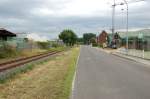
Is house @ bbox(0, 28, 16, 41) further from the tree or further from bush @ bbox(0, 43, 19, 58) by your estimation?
the tree

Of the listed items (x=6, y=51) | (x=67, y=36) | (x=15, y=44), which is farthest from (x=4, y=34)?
(x=67, y=36)

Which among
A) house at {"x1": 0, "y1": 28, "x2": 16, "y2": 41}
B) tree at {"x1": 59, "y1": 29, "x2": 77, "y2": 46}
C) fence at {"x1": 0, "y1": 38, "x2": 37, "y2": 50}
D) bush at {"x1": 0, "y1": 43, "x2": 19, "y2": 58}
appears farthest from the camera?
tree at {"x1": 59, "y1": 29, "x2": 77, "y2": 46}

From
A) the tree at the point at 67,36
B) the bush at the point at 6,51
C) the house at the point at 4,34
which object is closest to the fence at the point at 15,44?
the bush at the point at 6,51

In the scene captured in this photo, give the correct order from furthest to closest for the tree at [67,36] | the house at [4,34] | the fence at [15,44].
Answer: the tree at [67,36] → the house at [4,34] → the fence at [15,44]

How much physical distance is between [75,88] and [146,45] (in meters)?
56.3

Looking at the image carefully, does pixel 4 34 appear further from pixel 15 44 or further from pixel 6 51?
pixel 6 51

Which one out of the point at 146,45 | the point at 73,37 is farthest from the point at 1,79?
the point at 73,37

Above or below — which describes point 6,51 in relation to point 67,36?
below

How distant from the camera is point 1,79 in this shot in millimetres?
17094

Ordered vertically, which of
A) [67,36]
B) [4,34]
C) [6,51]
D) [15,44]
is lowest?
[6,51]

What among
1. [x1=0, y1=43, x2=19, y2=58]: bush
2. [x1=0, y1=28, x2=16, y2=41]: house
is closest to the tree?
[x1=0, y1=28, x2=16, y2=41]: house

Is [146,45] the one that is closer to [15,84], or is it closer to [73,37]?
[15,84]

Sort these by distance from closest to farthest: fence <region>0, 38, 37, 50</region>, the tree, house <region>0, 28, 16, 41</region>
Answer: fence <region>0, 38, 37, 50</region>
house <region>0, 28, 16, 41</region>
the tree

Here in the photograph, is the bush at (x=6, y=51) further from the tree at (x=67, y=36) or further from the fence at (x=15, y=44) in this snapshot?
the tree at (x=67, y=36)
